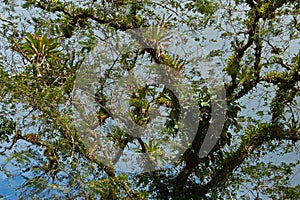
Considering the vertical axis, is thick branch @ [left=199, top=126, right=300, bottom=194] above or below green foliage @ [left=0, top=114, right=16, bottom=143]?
above

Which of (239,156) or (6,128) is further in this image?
(239,156)

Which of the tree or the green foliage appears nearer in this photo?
the green foliage

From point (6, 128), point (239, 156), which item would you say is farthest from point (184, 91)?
point (6, 128)

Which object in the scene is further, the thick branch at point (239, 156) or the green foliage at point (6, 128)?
the thick branch at point (239, 156)

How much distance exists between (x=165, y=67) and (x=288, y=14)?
1603mm

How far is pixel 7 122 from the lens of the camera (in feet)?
12.2

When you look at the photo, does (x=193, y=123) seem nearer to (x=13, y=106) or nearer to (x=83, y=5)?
(x=83, y=5)

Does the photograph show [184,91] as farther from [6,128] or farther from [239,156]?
[6,128]

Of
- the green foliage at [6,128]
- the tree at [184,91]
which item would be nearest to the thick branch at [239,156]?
the tree at [184,91]

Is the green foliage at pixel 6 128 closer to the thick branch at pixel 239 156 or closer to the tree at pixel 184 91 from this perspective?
the tree at pixel 184 91

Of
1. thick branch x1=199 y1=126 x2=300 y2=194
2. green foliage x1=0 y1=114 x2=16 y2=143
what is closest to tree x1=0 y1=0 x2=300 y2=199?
thick branch x1=199 y1=126 x2=300 y2=194

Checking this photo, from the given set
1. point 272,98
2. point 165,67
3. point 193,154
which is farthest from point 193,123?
point 272,98

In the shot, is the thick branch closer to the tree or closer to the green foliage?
the tree

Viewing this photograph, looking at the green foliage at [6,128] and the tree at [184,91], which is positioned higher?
the tree at [184,91]
